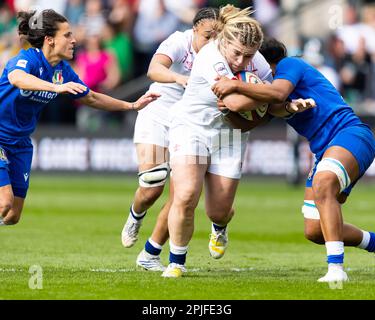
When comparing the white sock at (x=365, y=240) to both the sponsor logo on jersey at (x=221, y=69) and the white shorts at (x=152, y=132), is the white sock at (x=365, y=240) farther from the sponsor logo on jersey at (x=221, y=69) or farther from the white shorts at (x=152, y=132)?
the white shorts at (x=152, y=132)

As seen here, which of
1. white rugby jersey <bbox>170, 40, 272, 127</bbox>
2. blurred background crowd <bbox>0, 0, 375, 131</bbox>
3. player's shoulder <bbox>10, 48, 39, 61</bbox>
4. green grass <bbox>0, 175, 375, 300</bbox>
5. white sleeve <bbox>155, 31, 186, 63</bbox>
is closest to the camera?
green grass <bbox>0, 175, 375, 300</bbox>

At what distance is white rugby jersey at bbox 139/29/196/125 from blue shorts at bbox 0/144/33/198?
4.61 feet

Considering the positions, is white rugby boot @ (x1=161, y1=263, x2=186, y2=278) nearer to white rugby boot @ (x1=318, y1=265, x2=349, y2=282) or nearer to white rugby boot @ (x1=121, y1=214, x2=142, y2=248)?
white rugby boot @ (x1=318, y1=265, x2=349, y2=282)

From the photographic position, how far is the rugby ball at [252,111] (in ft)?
27.9

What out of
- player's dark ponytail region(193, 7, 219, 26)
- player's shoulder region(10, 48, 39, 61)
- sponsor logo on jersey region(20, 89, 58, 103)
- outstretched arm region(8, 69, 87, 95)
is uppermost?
player's dark ponytail region(193, 7, 219, 26)

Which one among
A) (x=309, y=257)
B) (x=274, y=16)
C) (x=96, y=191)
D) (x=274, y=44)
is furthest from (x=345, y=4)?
(x=274, y=44)

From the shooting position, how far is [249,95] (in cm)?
827

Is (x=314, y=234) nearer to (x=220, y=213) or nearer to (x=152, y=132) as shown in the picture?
(x=220, y=213)

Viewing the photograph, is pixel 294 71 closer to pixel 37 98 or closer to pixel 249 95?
pixel 249 95

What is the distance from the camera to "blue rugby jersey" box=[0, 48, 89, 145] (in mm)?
9125

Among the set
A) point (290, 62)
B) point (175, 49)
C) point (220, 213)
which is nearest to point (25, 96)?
point (175, 49)

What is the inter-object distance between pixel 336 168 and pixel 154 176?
2361mm

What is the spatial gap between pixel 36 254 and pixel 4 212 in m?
1.61

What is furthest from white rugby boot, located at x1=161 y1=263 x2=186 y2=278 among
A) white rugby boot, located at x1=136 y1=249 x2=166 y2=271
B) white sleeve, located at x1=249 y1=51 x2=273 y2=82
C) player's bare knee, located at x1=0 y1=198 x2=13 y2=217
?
white sleeve, located at x1=249 y1=51 x2=273 y2=82
